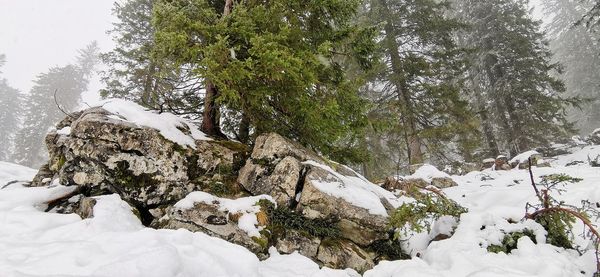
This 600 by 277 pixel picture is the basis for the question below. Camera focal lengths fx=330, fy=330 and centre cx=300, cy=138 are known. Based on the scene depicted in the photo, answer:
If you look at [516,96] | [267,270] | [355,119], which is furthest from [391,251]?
[516,96]

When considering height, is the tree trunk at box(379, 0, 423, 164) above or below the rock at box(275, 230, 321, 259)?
above

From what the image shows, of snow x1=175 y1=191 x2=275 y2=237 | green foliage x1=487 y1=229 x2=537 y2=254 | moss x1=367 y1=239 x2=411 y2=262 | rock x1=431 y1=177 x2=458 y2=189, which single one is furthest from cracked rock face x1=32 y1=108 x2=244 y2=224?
rock x1=431 y1=177 x2=458 y2=189

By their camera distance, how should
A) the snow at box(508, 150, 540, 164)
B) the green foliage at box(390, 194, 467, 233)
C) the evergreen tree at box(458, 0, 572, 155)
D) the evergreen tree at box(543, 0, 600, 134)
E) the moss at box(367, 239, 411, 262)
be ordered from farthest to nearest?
the evergreen tree at box(543, 0, 600, 134), the evergreen tree at box(458, 0, 572, 155), the snow at box(508, 150, 540, 164), the moss at box(367, 239, 411, 262), the green foliage at box(390, 194, 467, 233)

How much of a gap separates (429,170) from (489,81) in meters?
13.5

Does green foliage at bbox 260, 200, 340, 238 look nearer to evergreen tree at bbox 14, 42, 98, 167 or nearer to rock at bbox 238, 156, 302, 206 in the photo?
rock at bbox 238, 156, 302, 206

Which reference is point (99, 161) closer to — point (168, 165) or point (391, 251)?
point (168, 165)

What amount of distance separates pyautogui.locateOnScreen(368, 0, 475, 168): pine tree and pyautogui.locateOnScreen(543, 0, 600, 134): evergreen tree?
22.2 m

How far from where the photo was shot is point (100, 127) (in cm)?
673

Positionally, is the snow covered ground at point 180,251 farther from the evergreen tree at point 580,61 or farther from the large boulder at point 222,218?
the evergreen tree at point 580,61

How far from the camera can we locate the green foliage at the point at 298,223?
20.0ft

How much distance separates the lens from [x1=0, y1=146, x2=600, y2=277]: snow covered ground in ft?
12.0

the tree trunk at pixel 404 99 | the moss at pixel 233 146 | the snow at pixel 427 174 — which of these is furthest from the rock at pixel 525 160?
the moss at pixel 233 146

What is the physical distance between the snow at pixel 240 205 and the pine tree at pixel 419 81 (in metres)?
8.99

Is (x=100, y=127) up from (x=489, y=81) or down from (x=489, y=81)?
down
